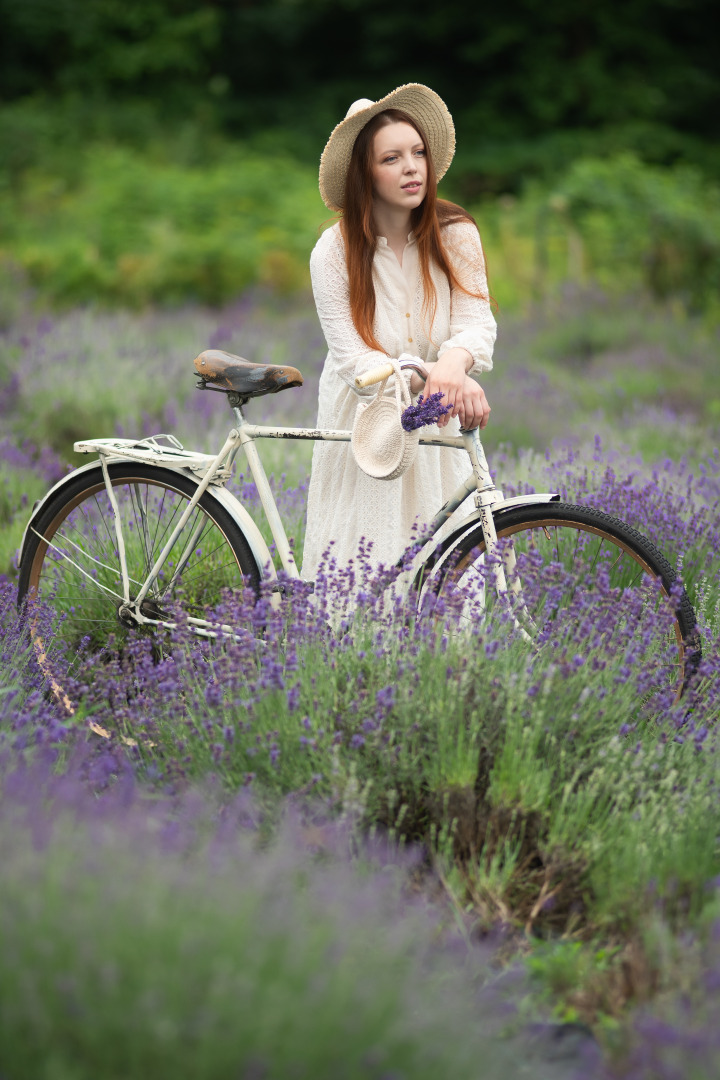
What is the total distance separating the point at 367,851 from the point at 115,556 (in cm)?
158

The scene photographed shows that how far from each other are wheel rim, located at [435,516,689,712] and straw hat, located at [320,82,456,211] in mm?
1044

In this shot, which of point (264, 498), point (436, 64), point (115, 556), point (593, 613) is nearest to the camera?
point (593, 613)

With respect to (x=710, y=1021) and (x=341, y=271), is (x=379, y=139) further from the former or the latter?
(x=710, y=1021)

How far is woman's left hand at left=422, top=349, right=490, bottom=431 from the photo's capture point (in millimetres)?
2426

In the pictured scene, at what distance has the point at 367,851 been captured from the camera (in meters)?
1.82

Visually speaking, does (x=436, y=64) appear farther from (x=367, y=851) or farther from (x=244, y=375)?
(x=367, y=851)

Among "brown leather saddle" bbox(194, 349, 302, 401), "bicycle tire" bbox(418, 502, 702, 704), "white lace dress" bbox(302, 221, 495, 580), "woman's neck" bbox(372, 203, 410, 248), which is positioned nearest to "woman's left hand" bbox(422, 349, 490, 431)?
"white lace dress" bbox(302, 221, 495, 580)

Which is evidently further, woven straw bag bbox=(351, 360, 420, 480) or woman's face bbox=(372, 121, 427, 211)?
woman's face bbox=(372, 121, 427, 211)

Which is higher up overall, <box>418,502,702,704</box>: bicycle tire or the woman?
the woman

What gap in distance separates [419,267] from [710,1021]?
2.01 meters

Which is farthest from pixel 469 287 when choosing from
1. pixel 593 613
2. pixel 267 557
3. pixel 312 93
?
pixel 312 93

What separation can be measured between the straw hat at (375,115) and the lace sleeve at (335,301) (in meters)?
0.12

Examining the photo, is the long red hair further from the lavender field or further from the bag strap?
the lavender field

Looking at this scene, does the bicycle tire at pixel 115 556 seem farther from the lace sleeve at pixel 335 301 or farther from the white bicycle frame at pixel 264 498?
the lace sleeve at pixel 335 301
